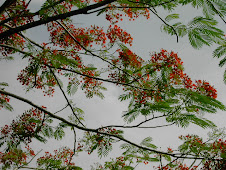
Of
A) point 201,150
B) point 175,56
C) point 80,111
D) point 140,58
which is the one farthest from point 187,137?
point 80,111

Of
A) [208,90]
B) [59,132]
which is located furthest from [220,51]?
[59,132]

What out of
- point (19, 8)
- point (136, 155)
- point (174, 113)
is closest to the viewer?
point (174, 113)

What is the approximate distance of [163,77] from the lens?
3.47 meters

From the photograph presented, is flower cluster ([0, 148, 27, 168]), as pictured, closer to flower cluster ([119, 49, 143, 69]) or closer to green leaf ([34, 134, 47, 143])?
green leaf ([34, 134, 47, 143])

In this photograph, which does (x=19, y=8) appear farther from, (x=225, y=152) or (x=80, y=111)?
(x=225, y=152)

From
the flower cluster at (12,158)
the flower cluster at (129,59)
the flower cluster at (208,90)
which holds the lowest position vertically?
the flower cluster at (12,158)

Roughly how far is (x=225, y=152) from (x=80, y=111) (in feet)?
10.8

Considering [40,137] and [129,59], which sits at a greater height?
[129,59]

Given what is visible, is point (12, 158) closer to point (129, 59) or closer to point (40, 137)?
point (40, 137)

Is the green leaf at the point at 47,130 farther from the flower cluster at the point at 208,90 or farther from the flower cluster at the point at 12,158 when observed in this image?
the flower cluster at the point at 208,90

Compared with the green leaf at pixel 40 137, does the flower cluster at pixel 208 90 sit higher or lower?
higher

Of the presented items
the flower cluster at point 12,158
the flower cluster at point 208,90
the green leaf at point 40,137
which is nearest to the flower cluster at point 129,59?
the flower cluster at point 208,90

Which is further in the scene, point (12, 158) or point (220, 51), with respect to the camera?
point (12, 158)

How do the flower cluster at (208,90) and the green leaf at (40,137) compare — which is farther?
the green leaf at (40,137)
